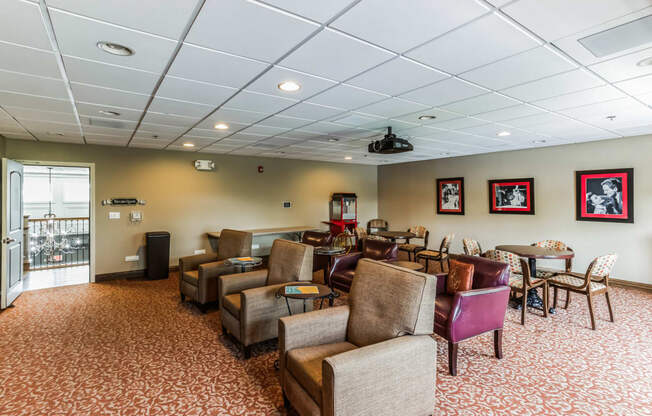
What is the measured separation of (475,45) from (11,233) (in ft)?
21.7

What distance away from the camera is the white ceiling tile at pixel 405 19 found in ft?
5.69

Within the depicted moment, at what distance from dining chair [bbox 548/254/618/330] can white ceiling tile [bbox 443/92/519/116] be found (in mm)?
2233

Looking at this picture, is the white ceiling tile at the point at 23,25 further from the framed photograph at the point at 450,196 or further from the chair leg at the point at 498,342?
the framed photograph at the point at 450,196

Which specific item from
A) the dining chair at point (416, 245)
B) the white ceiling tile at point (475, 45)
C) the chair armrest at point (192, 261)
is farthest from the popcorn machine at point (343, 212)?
the white ceiling tile at point (475, 45)

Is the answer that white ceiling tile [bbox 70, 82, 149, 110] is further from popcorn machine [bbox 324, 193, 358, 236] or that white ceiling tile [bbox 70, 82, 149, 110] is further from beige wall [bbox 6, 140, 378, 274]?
popcorn machine [bbox 324, 193, 358, 236]

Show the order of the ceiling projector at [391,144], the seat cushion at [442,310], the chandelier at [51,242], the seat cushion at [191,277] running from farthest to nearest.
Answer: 1. the chandelier at [51,242]
2. the ceiling projector at [391,144]
3. the seat cushion at [191,277]
4. the seat cushion at [442,310]

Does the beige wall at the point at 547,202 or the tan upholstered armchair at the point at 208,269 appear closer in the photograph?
the tan upholstered armchair at the point at 208,269

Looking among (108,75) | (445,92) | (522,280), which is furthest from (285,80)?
(522,280)

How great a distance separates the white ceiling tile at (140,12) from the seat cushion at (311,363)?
2303 mm

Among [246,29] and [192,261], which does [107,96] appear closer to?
[246,29]

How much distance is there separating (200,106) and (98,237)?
Answer: 434 cm

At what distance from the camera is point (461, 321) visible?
2.94 meters

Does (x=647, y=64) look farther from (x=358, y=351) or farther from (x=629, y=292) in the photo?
(x=629, y=292)

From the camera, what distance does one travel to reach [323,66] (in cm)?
254
